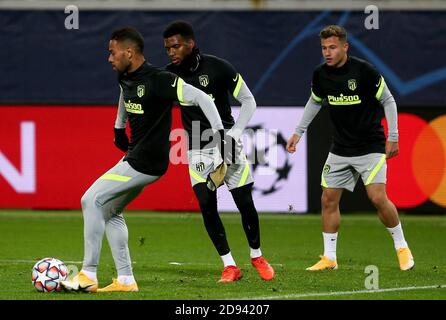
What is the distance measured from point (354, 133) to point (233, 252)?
2422 mm

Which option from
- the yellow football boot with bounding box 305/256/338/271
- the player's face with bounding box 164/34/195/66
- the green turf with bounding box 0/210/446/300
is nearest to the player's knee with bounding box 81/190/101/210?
the green turf with bounding box 0/210/446/300

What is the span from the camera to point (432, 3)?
1922cm

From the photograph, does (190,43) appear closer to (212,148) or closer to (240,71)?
(212,148)

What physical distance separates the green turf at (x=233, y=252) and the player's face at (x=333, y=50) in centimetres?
207

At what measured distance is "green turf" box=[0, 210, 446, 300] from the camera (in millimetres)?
8898

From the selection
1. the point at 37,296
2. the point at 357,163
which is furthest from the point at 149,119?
the point at 357,163

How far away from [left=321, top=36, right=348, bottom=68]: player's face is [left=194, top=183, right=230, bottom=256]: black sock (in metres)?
1.86

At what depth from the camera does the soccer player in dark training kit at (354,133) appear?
10633mm

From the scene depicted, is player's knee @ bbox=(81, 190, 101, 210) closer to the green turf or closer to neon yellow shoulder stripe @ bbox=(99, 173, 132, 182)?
neon yellow shoulder stripe @ bbox=(99, 173, 132, 182)

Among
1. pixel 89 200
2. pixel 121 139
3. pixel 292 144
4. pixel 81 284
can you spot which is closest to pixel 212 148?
pixel 121 139

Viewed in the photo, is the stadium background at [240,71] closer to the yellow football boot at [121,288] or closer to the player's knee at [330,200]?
the player's knee at [330,200]

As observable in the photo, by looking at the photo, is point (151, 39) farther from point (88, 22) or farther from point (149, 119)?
point (149, 119)

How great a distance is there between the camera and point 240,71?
17359 millimetres

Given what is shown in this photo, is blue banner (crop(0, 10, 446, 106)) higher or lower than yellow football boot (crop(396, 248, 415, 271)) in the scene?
higher
